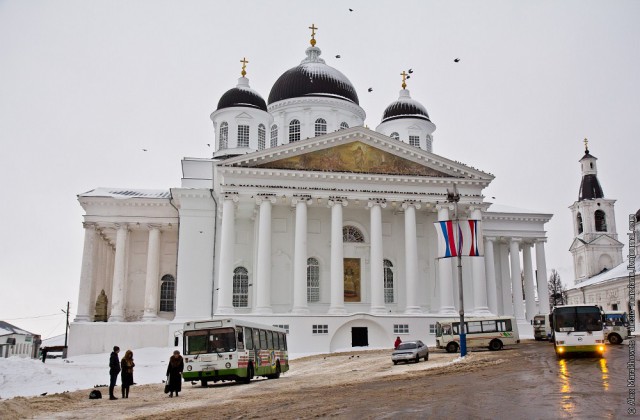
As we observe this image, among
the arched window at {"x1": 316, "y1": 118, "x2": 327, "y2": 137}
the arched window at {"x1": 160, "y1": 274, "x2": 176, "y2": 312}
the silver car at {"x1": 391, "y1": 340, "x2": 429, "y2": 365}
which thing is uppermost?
the arched window at {"x1": 316, "y1": 118, "x2": 327, "y2": 137}

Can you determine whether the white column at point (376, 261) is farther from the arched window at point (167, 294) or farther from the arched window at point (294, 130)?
the arched window at point (167, 294)

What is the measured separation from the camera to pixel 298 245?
4038 cm

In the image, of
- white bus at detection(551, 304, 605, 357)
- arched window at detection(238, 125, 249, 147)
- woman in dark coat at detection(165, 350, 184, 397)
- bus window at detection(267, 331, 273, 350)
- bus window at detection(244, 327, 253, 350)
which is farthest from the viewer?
arched window at detection(238, 125, 249, 147)

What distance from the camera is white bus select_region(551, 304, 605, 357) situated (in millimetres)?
25125

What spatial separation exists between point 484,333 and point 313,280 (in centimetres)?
1257

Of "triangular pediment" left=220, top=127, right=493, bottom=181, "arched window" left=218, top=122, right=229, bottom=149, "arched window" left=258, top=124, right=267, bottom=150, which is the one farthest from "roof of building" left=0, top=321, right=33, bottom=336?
"triangular pediment" left=220, top=127, right=493, bottom=181

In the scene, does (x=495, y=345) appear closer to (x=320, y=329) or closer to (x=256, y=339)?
(x=320, y=329)

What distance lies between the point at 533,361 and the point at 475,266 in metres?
18.1

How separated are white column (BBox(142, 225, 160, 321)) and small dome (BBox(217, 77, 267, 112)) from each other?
1197 centimetres

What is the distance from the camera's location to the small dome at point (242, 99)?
172 ft

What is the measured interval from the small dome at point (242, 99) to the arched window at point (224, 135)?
1603 millimetres

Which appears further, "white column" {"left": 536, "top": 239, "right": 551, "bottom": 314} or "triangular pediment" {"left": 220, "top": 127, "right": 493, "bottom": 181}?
"white column" {"left": 536, "top": 239, "right": 551, "bottom": 314}

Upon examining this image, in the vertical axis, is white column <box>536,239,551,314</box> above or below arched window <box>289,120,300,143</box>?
below

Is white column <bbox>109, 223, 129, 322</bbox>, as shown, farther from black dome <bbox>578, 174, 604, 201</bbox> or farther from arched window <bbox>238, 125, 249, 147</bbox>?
black dome <bbox>578, 174, 604, 201</bbox>
